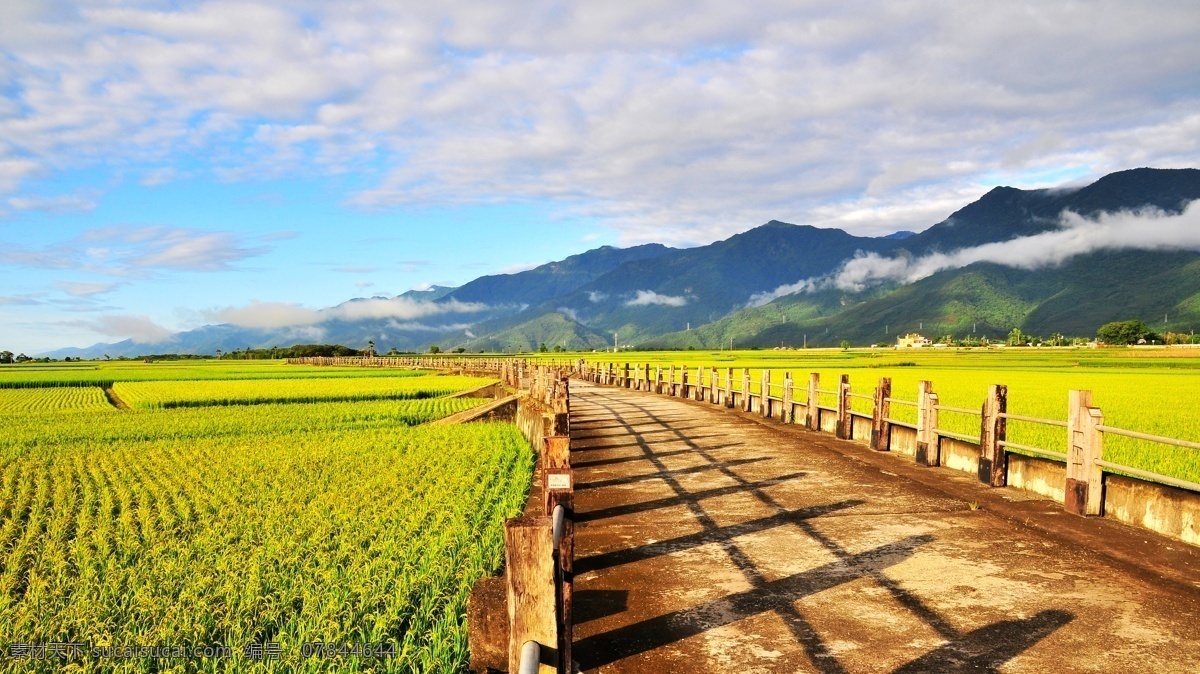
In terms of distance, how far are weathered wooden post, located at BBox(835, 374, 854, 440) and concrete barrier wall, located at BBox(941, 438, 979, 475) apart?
411 centimetres

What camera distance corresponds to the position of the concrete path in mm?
5223

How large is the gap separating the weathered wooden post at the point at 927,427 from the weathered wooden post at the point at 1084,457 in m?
3.66

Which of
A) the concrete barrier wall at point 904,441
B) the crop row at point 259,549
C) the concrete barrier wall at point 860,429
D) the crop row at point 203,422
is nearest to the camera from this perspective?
the crop row at point 259,549

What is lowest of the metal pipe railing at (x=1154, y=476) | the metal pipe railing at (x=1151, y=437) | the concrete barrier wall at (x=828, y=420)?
the concrete barrier wall at (x=828, y=420)

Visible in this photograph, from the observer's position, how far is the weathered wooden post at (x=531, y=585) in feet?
13.3

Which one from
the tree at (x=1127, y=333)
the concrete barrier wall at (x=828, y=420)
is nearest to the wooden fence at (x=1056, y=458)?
the concrete barrier wall at (x=828, y=420)

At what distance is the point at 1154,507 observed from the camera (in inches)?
337

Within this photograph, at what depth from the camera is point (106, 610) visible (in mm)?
6434

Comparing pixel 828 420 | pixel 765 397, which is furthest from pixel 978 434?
pixel 765 397

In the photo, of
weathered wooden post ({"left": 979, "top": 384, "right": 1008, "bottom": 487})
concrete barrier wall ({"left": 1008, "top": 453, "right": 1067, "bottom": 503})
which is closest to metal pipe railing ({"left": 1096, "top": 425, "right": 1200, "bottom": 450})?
concrete barrier wall ({"left": 1008, "top": 453, "right": 1067, "bottom": 503})

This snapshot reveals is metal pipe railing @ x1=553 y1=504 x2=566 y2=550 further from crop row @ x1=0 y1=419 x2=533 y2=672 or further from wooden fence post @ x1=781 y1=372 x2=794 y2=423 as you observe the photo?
wooden fence post @ x1=781 y1=372 x2=794 y2=423

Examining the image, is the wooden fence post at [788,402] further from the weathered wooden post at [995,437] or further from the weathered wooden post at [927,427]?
the weathered wooden post at [995,437]

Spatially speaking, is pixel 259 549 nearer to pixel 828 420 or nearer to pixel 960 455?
pixel 960 455

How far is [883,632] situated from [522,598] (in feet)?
9.92
